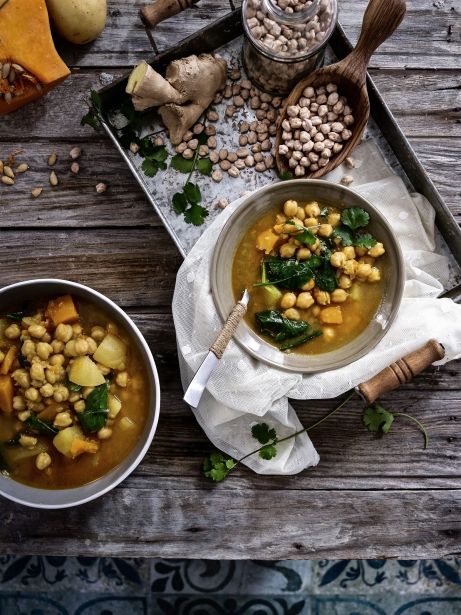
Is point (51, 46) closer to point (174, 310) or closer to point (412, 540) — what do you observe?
point (174, 310)

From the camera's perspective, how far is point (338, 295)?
2.05 metres

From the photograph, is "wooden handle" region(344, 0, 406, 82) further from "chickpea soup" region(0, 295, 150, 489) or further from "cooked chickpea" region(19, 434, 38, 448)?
"cooked chickpea" region(19, 434, 38, 448)

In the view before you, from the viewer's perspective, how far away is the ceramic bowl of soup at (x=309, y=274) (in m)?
2.03

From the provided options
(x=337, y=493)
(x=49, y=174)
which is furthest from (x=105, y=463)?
(x=49, y=174)

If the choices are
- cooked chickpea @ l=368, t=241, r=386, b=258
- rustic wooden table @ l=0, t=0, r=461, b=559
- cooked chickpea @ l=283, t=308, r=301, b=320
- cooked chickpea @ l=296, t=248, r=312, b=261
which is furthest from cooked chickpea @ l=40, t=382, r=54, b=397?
cooked chickpea @ l=368, t=241, r=386, b=258

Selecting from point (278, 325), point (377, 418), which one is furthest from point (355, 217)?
point (377, 418)

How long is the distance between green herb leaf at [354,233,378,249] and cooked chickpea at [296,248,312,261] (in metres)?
0.15

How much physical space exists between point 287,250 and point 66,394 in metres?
0.78

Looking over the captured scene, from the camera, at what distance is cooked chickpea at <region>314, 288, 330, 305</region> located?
2041 millimetres

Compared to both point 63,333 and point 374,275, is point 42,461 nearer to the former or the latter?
point 63,333

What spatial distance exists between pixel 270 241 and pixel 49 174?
2.54 ft

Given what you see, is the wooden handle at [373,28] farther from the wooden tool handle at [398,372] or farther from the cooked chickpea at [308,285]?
the wooden tool handle at [398,372]

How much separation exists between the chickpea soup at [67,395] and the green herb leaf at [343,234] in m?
0.70

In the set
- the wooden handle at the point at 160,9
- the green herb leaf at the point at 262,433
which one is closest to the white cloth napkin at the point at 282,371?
the green herb leaf at the point at 262,433
